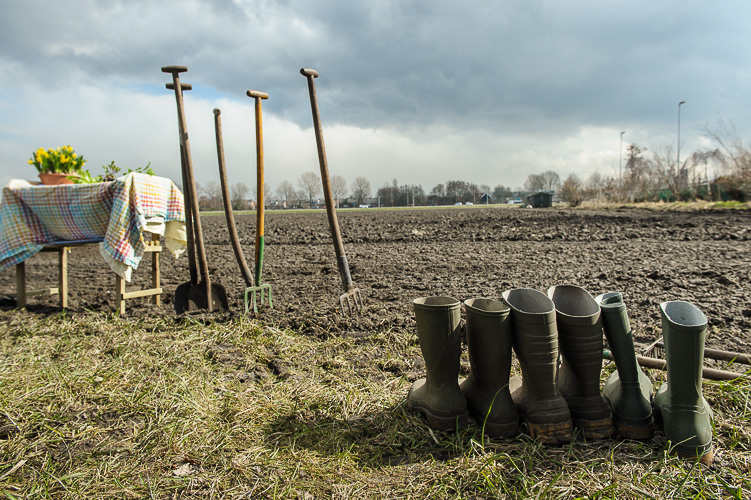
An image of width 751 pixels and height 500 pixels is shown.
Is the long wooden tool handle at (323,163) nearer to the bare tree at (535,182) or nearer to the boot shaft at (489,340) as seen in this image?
the boot shaft at (489,340)

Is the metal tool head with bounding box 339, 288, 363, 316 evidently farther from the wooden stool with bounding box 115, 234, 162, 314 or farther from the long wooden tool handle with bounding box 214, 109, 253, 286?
the wooden stool with bounding box 115, 234, 162, 314

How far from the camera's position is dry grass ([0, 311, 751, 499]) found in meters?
1.43

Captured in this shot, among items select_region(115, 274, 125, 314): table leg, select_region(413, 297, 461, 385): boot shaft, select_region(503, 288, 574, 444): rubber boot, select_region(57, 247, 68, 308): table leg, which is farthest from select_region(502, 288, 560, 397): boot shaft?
select_region(57, 247, 68, 308): table leg

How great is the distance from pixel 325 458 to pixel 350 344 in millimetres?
1208

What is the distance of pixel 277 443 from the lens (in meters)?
1.70

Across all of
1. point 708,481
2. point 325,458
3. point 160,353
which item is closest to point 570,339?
point 708,481

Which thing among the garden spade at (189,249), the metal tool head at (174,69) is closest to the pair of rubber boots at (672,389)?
the garden spade at (189,249)

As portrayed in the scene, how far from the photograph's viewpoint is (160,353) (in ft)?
8.63

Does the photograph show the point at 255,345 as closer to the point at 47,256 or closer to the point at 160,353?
the point at 160,353

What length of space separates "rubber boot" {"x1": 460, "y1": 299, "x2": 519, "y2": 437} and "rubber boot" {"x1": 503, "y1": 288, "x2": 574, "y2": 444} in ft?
0.19

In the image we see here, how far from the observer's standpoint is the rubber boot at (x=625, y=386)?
5.41ft

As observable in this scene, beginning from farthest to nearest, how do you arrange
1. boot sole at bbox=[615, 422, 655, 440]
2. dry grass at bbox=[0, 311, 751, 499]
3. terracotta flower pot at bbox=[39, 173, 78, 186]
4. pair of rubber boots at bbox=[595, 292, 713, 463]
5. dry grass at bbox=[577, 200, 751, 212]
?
dry grass at bbox=[577, 200, 751, 212] → terracotta flower pot at bbox=[39, 173, 78, 186] → boot sole at bbox=[615, 422, 655, 440] → pair of rubber boots at bbox=[595, 292, 713, 463] → dry grass at bbox=[0, 311, 751, 499]

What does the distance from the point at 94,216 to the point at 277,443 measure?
10.1ft

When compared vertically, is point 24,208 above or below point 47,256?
above
